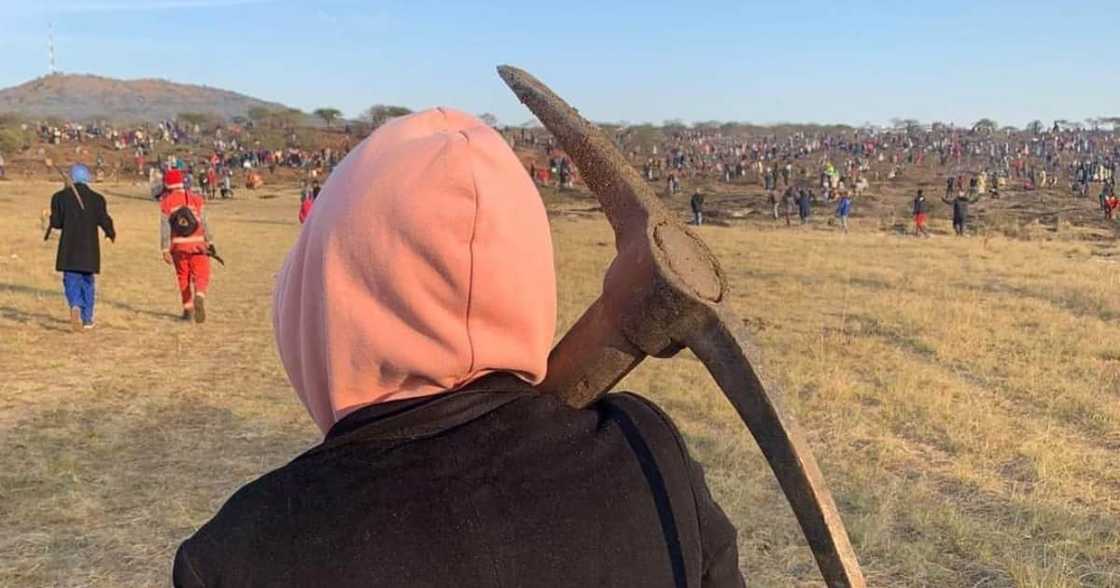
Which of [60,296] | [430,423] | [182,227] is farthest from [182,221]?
[430,423]

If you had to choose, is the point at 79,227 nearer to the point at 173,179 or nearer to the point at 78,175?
the point at 78,175

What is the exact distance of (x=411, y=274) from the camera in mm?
1046

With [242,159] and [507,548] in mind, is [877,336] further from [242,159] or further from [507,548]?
[242,159]

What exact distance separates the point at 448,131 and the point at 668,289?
0.43 m

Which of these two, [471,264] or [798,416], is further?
[798,416]

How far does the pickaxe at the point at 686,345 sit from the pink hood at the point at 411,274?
0.31 meters

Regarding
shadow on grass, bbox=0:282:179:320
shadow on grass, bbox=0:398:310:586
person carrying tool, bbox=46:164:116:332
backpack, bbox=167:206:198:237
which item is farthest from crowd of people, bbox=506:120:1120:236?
shadow on grass, bbox=0:398:310:586

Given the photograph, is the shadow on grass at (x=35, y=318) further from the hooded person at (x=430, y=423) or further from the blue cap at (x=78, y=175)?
the hooded person at (x=430, y=423)

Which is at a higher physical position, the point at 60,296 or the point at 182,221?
the point at 182,221

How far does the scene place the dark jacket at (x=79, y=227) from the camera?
8.94m

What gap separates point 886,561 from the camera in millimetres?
4289

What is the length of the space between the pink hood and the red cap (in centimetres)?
906

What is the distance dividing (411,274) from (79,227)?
365 inches

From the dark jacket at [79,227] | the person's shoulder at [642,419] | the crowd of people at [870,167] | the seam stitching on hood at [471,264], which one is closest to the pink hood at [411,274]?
the seam stitching on hood at [471,264]
